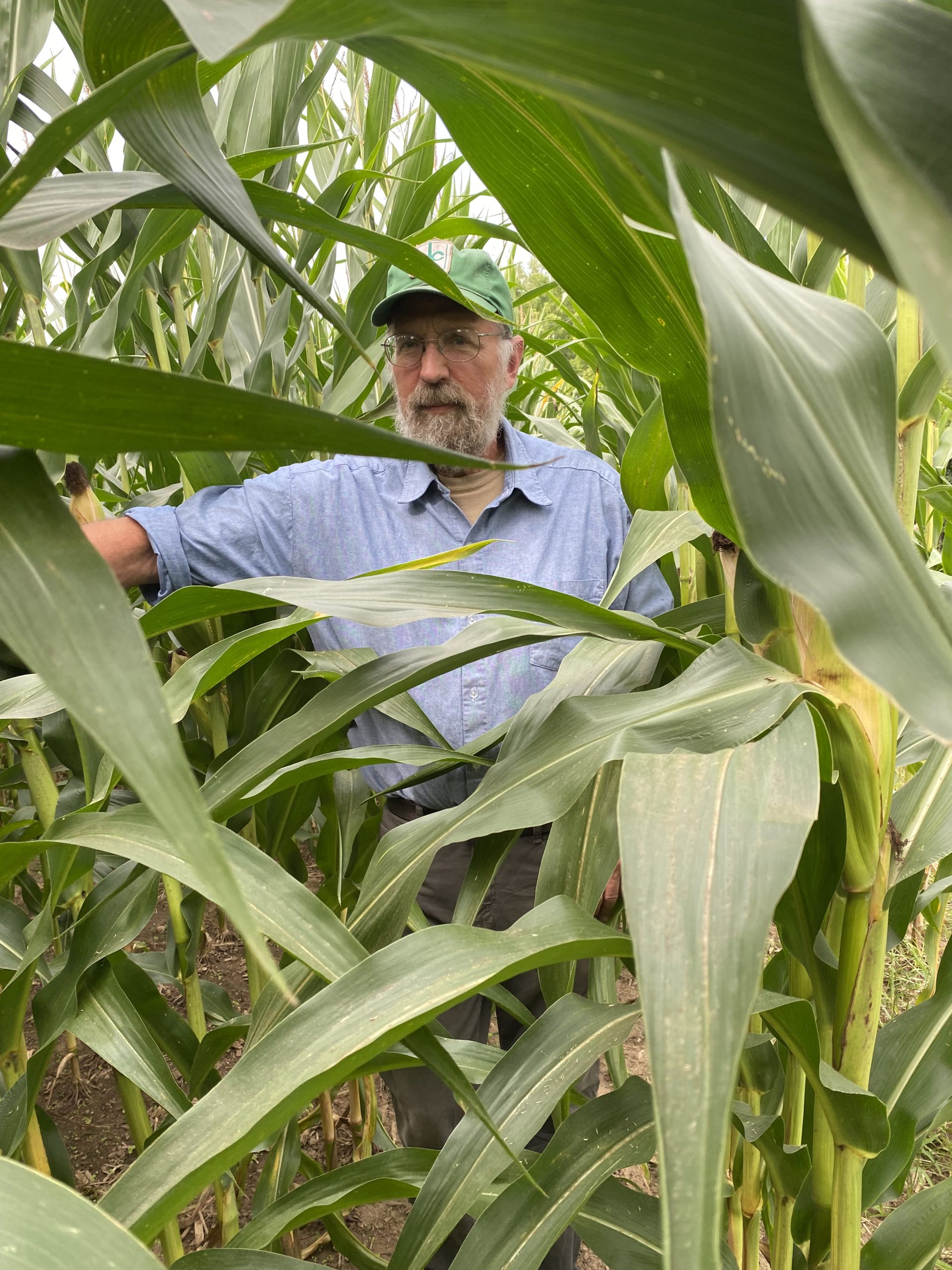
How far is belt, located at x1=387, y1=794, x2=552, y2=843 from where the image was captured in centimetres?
115

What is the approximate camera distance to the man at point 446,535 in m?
1.10

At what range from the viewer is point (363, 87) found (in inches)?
54.8

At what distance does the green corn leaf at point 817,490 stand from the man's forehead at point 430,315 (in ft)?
3.53

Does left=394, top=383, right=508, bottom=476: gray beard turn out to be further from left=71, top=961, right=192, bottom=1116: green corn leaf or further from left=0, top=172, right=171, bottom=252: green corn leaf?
left=0, top=172, right=171, bottom=252: green corn leaf

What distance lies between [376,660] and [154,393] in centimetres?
32

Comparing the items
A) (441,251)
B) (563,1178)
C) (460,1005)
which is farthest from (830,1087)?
(441,251)

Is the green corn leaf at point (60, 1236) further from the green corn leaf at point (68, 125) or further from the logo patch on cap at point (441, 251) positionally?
the logo patch on cap at point (441, 251)

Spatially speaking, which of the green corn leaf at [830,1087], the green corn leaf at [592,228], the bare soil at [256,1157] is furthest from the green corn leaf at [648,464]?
the bare soil at [256,1157]

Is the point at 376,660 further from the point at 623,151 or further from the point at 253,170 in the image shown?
the point at 253,170

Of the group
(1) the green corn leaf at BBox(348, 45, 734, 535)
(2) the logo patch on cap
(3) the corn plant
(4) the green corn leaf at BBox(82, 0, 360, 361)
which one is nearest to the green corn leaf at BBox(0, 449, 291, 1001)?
(3) the corn plant

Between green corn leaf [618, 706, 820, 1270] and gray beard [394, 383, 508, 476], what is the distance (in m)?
0.97

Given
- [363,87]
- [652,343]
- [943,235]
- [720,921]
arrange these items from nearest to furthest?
[943,235] → [720,921] → [652,343] → [363,87]

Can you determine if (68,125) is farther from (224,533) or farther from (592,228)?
(224,533)

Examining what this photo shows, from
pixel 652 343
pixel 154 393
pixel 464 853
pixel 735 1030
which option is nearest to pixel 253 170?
pixel 652 343
